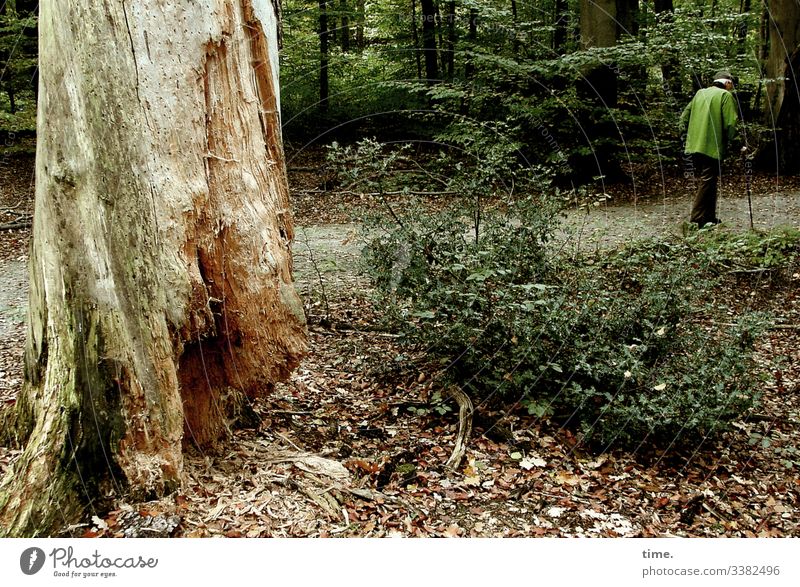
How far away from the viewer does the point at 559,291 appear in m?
4.32

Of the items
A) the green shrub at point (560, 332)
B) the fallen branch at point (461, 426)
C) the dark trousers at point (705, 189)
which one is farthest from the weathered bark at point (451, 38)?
the fallen branch at point (461, 426)

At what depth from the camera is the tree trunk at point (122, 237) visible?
2.65m

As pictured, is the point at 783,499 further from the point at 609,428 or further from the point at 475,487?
the point at 475,487

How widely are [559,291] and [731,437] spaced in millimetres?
1386

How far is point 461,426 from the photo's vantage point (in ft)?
12.2

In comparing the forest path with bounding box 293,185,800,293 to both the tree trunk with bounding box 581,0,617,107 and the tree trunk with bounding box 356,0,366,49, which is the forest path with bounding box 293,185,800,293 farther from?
the tree trunk with bounding box 356,0,366,49

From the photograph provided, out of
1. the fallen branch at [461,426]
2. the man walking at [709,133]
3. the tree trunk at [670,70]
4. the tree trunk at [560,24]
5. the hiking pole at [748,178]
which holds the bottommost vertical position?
the fallen branch at [461,426]

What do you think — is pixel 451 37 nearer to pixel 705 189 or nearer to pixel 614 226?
pixel 614 226

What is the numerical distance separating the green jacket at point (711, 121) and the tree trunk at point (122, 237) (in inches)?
202

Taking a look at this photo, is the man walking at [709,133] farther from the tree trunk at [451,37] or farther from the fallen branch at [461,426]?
the tree trunk at [451,37]

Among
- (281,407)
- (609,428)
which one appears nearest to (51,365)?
(281,407)

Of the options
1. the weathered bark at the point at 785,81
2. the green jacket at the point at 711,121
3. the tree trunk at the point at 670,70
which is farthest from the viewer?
the weathered bark at the point at 785,81

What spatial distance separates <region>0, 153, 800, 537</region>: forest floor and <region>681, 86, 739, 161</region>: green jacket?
216cm

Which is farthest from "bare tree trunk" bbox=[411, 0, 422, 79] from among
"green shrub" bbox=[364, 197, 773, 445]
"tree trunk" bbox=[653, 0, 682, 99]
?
"green shrub" bbox=[364, 197, 773, 445]
